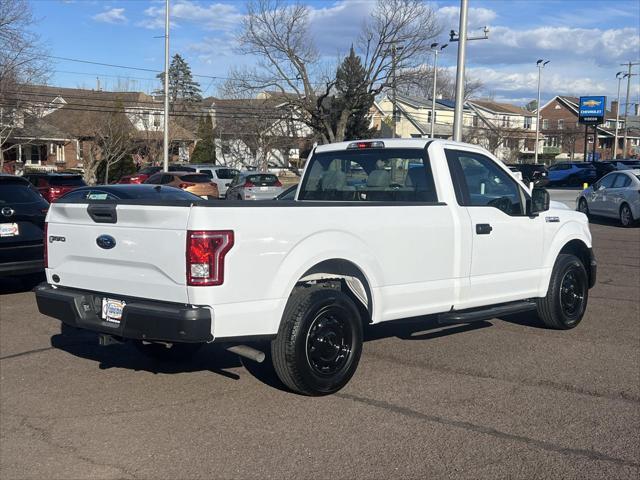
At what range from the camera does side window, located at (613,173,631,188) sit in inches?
800

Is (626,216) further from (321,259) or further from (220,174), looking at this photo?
(220,174)

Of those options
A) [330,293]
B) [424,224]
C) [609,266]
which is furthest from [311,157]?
[609,266]

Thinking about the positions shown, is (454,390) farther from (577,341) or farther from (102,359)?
(102,359)

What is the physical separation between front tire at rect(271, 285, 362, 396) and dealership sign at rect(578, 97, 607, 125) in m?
67.1

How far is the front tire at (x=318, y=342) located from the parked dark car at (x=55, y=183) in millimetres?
17747

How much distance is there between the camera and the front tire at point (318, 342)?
529 cm

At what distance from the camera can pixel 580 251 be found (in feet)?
27.1

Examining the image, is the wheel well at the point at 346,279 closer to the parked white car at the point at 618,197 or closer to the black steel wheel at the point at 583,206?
the parked white car at the point at 618,197

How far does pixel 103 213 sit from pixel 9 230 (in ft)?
16.5

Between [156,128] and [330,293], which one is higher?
[156,128]

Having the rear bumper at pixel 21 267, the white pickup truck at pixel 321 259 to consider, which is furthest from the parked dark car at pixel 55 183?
the white pickup truck at pixel 321 259

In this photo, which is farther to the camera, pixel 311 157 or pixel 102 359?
pixel 311 157

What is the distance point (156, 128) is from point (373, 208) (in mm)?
52346

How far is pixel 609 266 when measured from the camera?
42.4 feet
